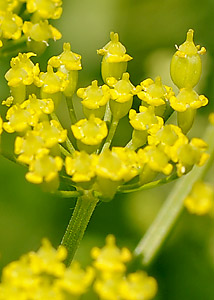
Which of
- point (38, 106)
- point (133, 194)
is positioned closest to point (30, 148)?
point (38, 106)

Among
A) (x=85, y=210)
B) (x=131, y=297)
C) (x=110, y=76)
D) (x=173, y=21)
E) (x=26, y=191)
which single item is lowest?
(x=131, y=297)

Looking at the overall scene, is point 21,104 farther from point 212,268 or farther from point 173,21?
point 173,21

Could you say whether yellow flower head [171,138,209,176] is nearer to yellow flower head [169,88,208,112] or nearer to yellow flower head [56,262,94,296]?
yellow flower head [169,88,208,112]

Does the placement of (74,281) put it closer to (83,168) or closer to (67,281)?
(67,281)

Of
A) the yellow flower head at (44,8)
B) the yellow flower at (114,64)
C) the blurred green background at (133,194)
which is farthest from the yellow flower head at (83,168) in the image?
the blurred green background at (133,194)

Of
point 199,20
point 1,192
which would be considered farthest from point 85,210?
point 199,20

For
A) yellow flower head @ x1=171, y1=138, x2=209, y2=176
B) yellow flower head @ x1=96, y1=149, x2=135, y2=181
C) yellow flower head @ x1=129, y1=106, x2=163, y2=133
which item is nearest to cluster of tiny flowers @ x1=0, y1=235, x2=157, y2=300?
yellow flower head @ x1=96, y1=149, x2=135, y2=181
